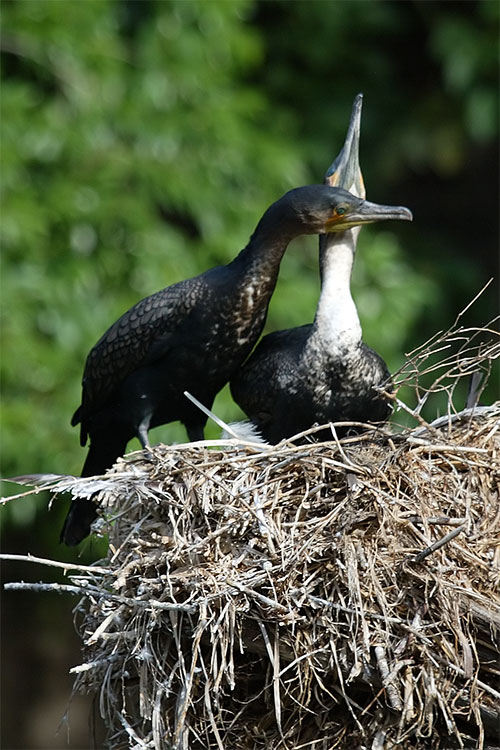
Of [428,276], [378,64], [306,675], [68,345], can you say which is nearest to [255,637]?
[306,675]

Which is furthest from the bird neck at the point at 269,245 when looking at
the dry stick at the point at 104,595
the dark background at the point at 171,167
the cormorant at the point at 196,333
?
the dark background at the point at 171,167

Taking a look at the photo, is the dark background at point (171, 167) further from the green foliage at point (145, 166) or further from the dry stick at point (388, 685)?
the dry stick at point (388, 685)

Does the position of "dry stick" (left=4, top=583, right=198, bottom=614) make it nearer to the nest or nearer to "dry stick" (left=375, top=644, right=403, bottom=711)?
the nest

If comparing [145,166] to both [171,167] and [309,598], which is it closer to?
[171,167]

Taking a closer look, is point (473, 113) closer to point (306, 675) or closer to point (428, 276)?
point (428, 276)

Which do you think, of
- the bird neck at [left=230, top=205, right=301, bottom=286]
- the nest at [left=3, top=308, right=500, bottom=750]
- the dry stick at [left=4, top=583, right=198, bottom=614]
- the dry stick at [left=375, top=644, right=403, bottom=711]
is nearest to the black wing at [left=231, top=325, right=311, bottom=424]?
the bird neck at [left=230, top=205, right=301, bottom=286]

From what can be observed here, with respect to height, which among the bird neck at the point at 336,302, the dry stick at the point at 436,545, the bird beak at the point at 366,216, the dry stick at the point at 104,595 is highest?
the bird beak at the point at 366,216

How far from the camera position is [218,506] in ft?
9.14

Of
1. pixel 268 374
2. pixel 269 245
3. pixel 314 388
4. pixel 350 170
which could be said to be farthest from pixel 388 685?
pixel 350 170

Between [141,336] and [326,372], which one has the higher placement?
[141,336]

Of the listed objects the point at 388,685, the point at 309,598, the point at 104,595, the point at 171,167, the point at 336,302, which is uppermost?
the point at 171,167

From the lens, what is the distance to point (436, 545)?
2.50 metres

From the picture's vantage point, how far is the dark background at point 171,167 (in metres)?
5.58

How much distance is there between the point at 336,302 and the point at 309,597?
1062 millimetres
